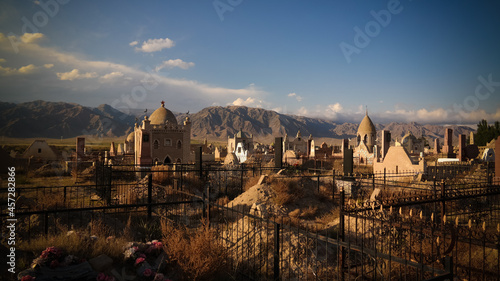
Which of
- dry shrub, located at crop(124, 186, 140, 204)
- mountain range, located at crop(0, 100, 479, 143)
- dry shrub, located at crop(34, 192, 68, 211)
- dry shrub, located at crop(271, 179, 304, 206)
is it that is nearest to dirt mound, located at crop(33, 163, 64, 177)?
dry shrub, located at crop(124, 186, 140, 204)

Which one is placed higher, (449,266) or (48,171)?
(449,266)

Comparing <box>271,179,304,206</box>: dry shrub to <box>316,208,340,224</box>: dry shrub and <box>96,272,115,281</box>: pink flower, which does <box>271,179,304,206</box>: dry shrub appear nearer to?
<box>316,208,340,224</box>: dry shrub

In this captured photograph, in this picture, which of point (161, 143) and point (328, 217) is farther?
point (161, 143)

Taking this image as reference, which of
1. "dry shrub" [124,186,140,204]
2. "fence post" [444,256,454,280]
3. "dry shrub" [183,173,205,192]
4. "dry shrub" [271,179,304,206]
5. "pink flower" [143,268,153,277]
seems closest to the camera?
"fence post" [444,256,454,280]

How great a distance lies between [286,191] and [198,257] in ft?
30.8

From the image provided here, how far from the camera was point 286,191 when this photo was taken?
1440 centimetres

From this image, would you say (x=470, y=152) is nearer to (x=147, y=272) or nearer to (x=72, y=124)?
(x=147, y=272)

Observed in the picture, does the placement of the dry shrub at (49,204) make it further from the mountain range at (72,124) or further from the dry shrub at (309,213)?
the mountain range at (72,124)

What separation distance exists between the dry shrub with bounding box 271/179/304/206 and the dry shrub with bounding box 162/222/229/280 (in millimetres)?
7558

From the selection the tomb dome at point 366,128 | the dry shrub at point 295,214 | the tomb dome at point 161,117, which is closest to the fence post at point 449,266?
the dry shrub at point 295,214

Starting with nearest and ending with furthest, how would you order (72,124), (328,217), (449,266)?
(449,266), (328,217), (72,124)

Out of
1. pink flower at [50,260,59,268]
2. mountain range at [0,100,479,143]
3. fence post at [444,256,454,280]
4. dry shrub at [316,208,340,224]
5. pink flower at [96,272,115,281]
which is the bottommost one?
dry shrub at [316,208,340,224]

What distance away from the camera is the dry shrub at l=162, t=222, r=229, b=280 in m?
5.44

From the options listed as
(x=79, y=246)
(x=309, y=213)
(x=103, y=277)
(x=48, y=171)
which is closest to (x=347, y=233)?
(x=309, y=213)
